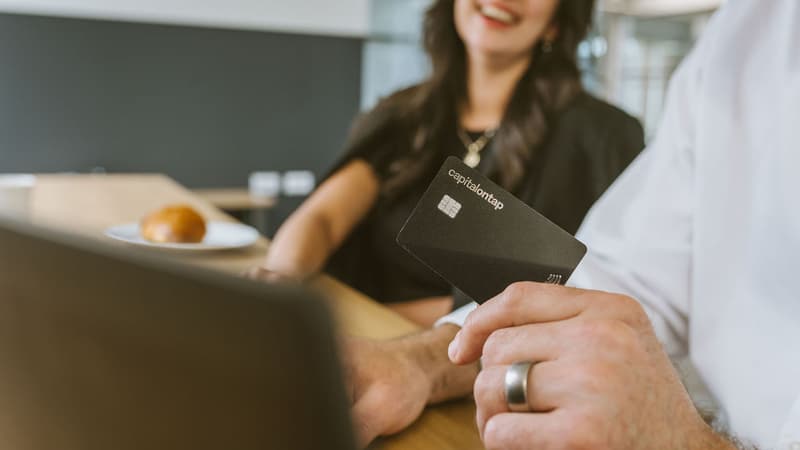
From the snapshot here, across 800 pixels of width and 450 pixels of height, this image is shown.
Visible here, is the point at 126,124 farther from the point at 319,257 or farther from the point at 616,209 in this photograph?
the point at 616,209

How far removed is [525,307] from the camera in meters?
0.34

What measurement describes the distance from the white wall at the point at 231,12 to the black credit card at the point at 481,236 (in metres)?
3.82

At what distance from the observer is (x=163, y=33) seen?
381 cm

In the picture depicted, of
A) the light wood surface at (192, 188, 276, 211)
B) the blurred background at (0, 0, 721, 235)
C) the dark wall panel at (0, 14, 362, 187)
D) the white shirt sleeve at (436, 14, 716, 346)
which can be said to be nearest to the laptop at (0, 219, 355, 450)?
the white shirt sleeve at (436, 14, 716, 346)

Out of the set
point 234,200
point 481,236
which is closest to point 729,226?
point 481,236

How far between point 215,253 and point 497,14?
23.7 inches

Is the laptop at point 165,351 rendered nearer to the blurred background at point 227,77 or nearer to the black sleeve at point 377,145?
the black sleeve at point 377,145

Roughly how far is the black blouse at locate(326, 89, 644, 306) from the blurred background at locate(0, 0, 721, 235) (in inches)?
90.9

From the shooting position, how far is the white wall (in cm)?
359

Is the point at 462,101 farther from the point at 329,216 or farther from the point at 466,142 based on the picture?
the point at 329,216

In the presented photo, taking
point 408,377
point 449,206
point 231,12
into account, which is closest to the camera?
point 449,206

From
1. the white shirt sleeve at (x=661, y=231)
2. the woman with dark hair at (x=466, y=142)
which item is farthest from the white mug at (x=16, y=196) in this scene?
the white shirt sleeve at (x=661, y=231)

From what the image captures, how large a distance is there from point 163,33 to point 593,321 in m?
3.88

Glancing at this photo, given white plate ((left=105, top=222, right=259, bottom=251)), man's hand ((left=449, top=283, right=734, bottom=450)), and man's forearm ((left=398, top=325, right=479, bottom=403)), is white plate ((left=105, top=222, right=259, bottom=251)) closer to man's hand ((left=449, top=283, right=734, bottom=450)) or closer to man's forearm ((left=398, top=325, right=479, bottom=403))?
man's forearm ((left=398, top=325, right=479, bottom=403))
